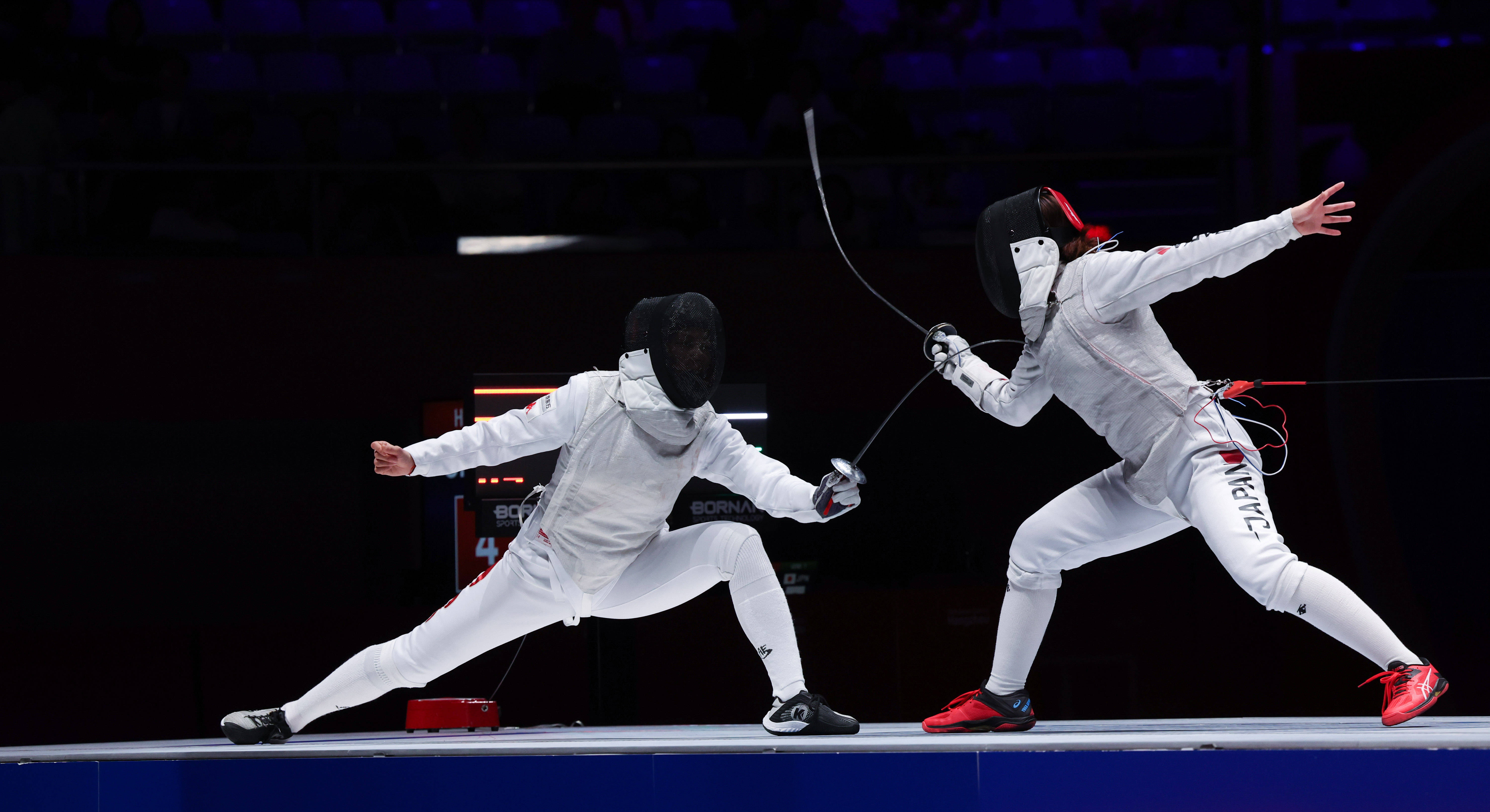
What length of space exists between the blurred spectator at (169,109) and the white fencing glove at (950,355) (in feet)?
13.0

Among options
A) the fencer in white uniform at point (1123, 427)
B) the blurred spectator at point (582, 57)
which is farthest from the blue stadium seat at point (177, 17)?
the fencer in white uniform at point (1123, 427)

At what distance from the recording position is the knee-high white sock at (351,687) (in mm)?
2859

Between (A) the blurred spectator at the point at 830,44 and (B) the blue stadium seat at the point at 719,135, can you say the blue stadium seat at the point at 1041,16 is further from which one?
(B) the blue stadium seat at the point at 719,135

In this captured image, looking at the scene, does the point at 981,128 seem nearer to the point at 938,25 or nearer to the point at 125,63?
the point at 938,25

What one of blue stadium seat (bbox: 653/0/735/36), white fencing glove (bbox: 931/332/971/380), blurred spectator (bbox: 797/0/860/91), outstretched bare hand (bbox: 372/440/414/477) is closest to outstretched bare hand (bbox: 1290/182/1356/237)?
white fencing glove (bbox: 931/332/971/380)

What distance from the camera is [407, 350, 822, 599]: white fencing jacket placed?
2867mm

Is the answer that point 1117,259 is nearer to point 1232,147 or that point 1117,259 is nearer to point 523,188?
point 1232,147

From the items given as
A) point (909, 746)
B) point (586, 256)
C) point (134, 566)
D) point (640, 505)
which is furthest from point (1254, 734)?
point (134, 566)

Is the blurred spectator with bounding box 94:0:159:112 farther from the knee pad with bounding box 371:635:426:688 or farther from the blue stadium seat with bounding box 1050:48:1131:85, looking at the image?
the blue stadium seat with bounding box 1050:48:1131:85

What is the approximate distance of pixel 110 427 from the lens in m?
5.94

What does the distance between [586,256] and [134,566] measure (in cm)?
268

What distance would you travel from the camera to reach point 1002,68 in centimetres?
647

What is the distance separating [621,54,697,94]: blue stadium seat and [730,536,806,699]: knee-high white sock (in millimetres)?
3961

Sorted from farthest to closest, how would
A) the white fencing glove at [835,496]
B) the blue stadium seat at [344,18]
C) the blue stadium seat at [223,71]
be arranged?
1. the blue stadium seat at [344,18]
2. the blue stadium seat at [223,71]
3. the white fencing glove at [835,496]
